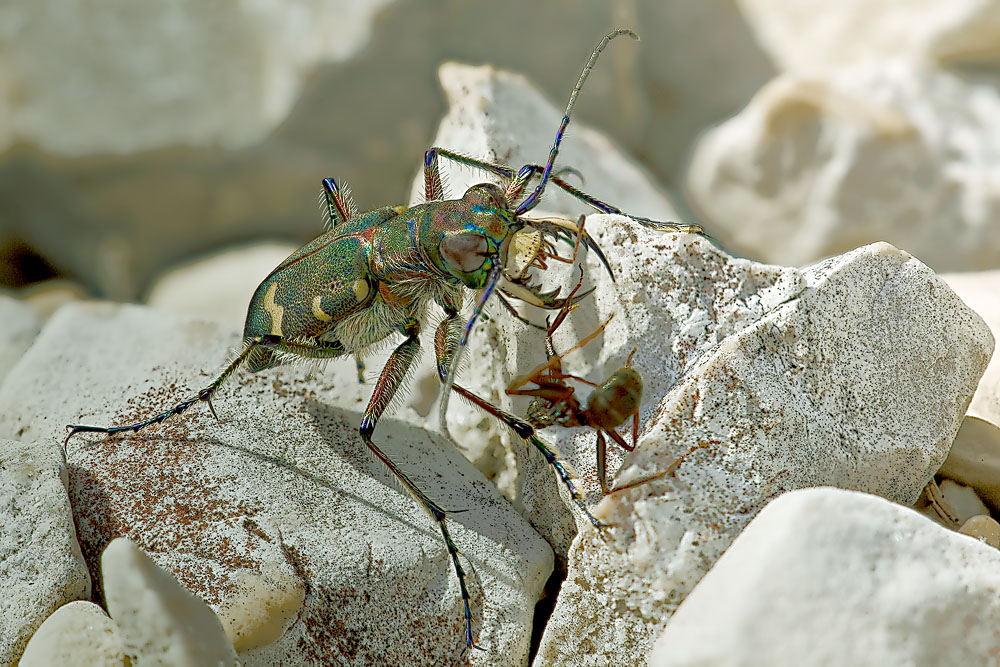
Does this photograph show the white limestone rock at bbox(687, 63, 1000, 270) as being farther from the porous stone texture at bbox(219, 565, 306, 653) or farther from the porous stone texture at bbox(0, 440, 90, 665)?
the porous stone texture at bbox(0, 440, 90, 665)

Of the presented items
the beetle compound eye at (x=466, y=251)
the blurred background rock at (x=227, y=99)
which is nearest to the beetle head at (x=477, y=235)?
the beetle compound eye at (x=466, y=251)

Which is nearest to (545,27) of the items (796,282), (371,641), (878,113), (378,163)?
(378,163)

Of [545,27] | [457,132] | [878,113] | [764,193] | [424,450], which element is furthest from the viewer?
[545,27]

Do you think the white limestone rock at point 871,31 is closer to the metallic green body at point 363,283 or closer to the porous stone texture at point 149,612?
the metallic green body at point 363,283

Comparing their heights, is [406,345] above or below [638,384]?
below

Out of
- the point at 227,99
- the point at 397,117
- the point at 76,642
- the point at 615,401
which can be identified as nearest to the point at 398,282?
the point at 615,401

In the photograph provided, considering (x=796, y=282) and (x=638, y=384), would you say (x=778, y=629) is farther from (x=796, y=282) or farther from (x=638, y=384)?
(x=796, y=282)
